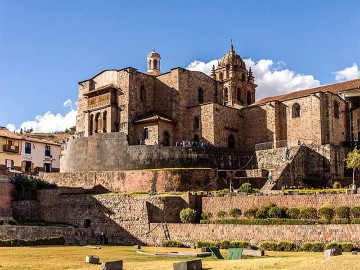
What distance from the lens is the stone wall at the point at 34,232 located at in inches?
1294

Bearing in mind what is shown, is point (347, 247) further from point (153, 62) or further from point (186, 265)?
point (153, 62)

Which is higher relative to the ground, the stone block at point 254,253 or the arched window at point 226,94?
the arched window at point 226,94

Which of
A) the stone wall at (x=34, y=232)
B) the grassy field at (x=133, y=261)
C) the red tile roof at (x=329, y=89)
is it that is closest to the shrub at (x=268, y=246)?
the grassy field at (x=133, y=261)

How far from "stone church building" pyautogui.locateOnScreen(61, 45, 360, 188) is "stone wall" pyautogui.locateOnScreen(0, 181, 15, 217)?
6896 millimetres

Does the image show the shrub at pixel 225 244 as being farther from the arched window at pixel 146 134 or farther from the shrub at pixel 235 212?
the arched window at pixel 146 134

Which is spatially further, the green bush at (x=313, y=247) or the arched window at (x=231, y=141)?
the arched window at (x=231, y=141)

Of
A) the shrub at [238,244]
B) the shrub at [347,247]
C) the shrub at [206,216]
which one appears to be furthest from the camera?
the shrub at [206,216]

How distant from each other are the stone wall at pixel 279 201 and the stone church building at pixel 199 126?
24.0 ft

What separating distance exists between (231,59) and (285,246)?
144ft

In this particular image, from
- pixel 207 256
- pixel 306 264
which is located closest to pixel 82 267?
pixel 207 256

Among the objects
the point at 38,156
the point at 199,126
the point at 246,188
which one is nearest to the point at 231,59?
the point at 199,126

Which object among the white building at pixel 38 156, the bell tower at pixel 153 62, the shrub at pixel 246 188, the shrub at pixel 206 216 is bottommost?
the shrub at pixel 206 216

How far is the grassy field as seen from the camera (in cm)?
1919

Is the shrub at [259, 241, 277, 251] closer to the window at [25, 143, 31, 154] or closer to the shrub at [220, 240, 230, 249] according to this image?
the shrub at [220, 240, 230, 249]
